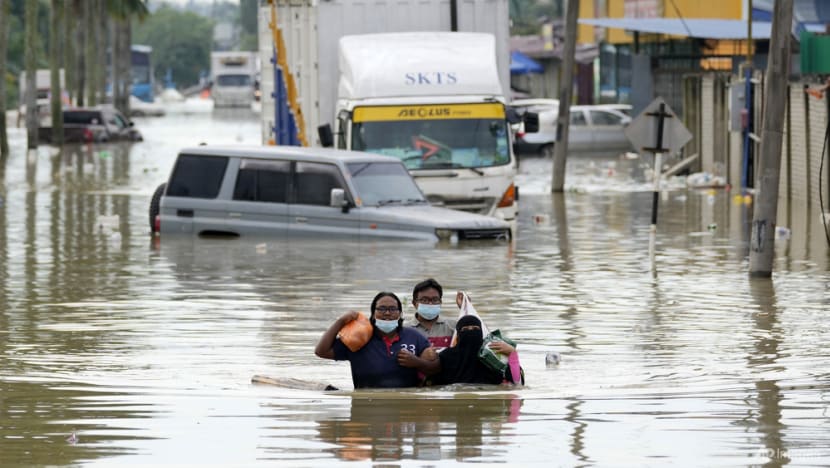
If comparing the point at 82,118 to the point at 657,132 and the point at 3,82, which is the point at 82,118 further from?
the point at 657,132

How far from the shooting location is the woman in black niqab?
12.2 meters

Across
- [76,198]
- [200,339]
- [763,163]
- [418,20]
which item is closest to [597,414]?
[200,339]

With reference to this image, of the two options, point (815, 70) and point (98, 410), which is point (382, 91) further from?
point (98, 410)

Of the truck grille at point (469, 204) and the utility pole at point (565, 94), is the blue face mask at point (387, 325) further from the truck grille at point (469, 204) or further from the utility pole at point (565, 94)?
the utility pole at point (565, 94)

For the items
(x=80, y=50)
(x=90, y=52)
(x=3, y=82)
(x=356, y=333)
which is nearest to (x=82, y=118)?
(x=3, y=82)

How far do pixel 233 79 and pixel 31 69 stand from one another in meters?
58.1

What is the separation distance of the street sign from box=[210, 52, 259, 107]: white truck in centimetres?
9057

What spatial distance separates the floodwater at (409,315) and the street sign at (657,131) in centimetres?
142

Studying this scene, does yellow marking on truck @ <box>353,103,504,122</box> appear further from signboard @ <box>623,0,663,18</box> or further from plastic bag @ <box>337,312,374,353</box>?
signboard @ <box>623,0,663,18</box>

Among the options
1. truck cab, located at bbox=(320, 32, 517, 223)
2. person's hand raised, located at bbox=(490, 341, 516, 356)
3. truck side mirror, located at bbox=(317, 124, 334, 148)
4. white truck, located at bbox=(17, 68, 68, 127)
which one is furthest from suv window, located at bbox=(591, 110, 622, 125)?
person's hand raised, located at bbox=(490, 341, 516, 356)

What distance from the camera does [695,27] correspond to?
48156 millimetres

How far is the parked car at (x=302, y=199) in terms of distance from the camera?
79.2 feet

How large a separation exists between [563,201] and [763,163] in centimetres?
1505

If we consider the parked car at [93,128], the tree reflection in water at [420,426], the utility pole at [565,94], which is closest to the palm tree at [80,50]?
the parked car at [93,128]
